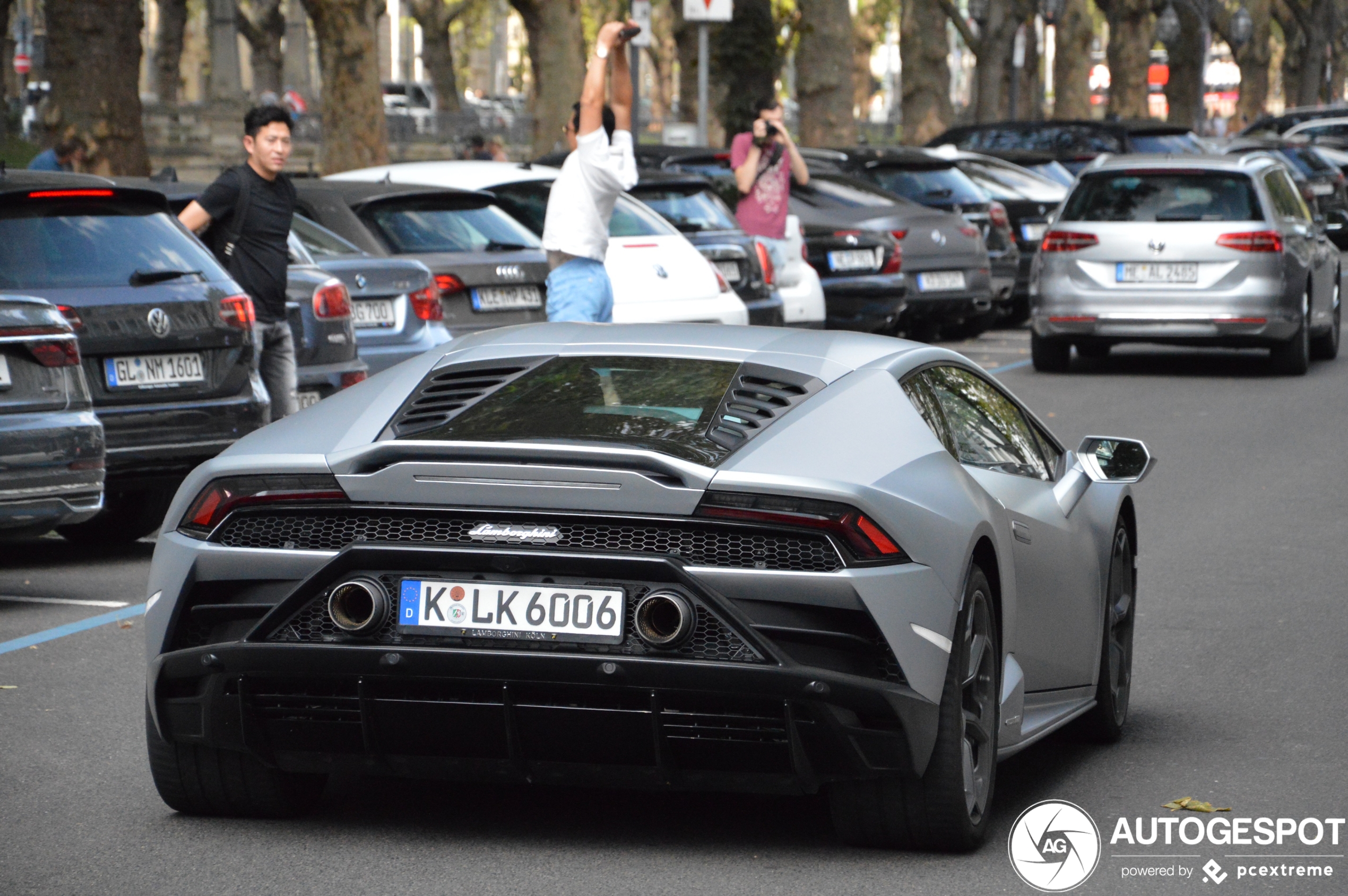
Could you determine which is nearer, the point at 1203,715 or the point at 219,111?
the point at 1203,715

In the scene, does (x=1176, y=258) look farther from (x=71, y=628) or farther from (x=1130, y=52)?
(x=1130, y=52)

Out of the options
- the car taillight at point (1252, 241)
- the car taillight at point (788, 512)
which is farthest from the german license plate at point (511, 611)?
the car taillight at point (1252, 241)

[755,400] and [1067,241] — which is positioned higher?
[755,400]

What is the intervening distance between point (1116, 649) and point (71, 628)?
3.82 metres

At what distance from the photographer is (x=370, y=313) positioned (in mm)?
11875

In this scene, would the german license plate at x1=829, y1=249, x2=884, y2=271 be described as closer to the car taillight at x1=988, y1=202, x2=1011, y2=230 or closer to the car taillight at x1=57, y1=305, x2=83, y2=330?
the car taillight at x1=988, y1=202, x2=1011, y2=230

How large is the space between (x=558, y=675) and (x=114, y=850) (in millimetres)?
1189

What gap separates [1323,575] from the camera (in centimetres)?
928

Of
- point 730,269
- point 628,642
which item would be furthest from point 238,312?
point 730,269

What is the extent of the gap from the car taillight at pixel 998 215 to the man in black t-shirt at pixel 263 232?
12282mm

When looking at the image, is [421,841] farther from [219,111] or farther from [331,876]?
[219,111]

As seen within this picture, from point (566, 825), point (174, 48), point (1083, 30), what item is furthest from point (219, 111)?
point (566, 825)

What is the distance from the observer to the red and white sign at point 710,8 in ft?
77.8

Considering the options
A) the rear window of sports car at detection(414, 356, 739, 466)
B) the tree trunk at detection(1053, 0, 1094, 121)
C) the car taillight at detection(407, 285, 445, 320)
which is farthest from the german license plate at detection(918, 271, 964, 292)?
the tree trunk at detection(1053, 0, 1094, 121)
